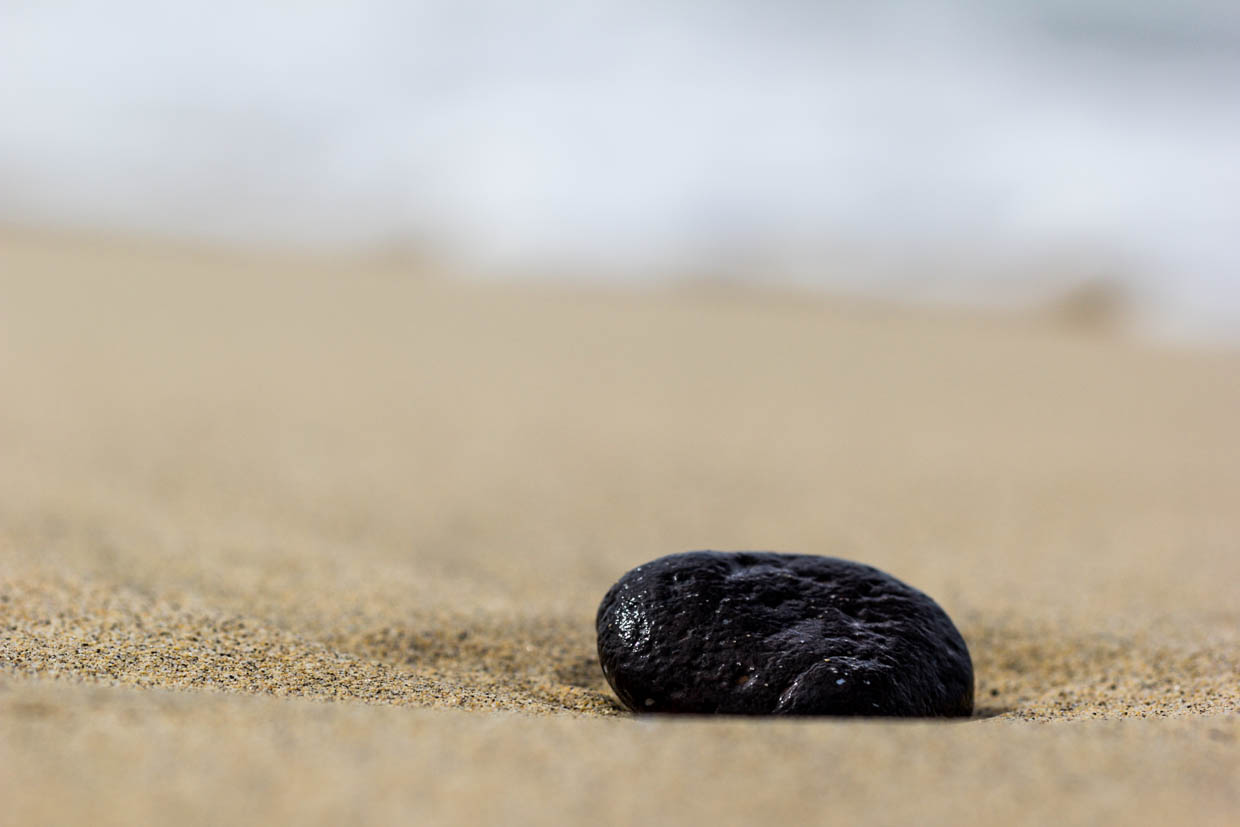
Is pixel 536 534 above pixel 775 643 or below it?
below

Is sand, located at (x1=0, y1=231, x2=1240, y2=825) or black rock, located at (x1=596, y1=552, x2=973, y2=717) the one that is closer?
sand, located at (x1=0, y1=231, x2=1240, y2=825)

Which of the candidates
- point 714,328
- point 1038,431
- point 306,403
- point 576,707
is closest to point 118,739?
point 576,707

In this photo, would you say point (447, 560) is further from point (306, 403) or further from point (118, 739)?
point (306, 403)

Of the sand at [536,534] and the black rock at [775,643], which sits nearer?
the sand at [536,534]
